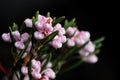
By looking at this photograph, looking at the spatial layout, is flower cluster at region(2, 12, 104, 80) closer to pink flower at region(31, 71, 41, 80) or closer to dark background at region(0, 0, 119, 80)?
pink flower at region(31, 71, 41, 80)

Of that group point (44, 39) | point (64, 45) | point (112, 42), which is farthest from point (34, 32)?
point (112, 42)

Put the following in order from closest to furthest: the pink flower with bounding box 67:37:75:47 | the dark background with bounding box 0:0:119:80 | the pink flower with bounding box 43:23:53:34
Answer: the pink flower with bounding box 43:23:53:34 → the pink flower with bounding box 67:37:75:47 → the dark background with bounding box 0:0:119:80

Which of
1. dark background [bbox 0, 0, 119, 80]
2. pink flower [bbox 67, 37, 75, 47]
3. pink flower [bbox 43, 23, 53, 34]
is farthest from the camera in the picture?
dark background [bbox 0, 0, 119, 80]

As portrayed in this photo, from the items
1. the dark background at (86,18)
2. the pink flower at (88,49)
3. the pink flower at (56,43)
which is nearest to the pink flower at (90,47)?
the pink flower at (88,49)

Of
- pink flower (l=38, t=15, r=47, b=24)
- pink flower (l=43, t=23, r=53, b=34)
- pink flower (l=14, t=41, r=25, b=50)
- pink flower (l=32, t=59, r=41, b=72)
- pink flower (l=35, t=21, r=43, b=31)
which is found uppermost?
pink flower (l=38, t=15, r=47, b=24)

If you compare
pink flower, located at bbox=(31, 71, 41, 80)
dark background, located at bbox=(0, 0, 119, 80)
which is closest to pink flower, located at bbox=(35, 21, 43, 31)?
pink flower, located at bbox=(31, 71, 41, 80)

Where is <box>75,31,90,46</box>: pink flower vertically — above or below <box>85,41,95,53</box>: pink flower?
above

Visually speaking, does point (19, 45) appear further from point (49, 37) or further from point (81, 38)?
point (81, 38)

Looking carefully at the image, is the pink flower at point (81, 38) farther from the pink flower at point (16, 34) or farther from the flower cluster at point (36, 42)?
the pink flower at point (16, 34)

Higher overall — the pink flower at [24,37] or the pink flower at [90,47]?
the pink flower at [90,47]

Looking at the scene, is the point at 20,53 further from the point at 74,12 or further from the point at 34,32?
the point at 74,12
